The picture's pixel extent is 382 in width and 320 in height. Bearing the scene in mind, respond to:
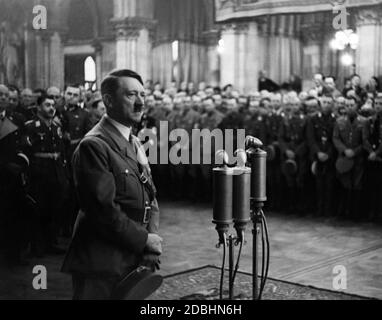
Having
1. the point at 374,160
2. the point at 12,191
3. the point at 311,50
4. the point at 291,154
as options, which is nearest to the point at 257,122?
the point at 291,154

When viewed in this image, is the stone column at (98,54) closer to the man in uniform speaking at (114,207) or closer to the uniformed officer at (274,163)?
the uniformed officer at (274,163)

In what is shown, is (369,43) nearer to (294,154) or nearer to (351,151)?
(294,154)

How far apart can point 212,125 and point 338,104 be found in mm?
2318

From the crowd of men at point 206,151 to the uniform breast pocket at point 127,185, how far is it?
3.59 m

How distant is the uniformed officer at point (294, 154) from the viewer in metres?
9.45

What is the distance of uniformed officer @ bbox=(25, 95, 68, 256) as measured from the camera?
7.00m

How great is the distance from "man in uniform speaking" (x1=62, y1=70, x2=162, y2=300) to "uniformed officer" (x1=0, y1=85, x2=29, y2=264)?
11.4ft

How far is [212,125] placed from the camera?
10734mm

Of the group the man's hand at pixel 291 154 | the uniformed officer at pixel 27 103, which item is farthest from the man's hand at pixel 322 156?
the uniformed officer at pixel 27 103

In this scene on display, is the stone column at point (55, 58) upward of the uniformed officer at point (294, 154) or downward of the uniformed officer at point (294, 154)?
upward

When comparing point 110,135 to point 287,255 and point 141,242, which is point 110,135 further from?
point 287,255

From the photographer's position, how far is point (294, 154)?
9.50 m
